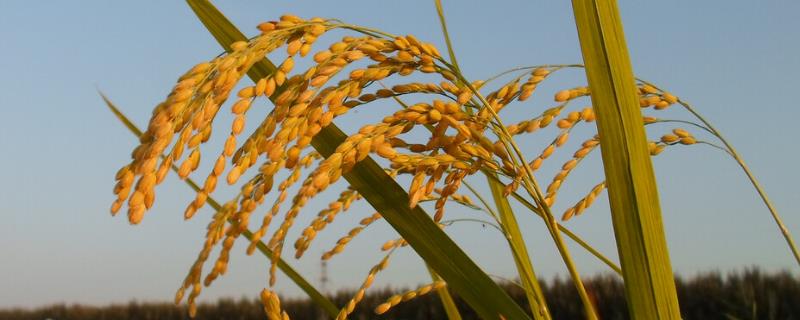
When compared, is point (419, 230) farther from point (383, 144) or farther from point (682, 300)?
point (682, 300)

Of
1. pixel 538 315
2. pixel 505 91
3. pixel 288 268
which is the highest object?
pixel 505 91

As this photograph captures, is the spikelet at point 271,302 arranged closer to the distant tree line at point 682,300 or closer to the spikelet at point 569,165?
the spikelet at point 569,165

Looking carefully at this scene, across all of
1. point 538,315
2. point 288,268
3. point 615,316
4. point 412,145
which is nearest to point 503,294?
point 412,145

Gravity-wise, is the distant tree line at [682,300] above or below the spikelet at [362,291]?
below

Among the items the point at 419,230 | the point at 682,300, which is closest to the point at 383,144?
the point at 419,230

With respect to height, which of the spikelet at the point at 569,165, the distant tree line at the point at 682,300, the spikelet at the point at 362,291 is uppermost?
the spikelet at the point at 569,165

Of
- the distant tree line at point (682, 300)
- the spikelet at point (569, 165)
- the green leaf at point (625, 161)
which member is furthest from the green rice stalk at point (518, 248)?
the distant tree line at point (682, 300)

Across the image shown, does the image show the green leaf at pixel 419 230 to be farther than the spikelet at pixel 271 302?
No

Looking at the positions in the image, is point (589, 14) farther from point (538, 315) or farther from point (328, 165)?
point (538, 315)
